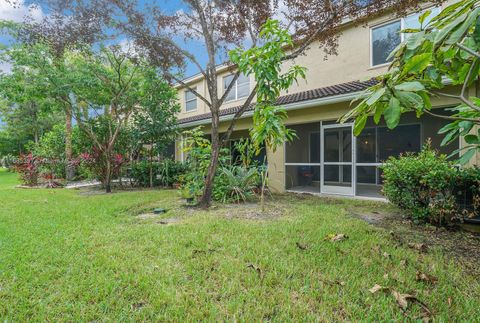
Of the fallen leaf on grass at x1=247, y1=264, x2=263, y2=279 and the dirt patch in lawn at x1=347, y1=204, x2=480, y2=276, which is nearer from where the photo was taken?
the fallen leaf on grass at x1=247, y1=264, x2=263, y2=279

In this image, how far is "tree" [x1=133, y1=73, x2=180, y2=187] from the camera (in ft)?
36.4

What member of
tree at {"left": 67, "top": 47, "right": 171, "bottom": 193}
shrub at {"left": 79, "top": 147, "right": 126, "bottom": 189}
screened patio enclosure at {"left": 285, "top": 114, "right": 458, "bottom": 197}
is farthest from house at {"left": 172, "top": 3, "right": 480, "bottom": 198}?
shrub at {"left": 79, "top": 147, "right": 126, "bottom": 189}

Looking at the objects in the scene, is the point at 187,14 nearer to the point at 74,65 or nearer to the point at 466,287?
the point at 74,65

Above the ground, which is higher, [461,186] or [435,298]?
[461,186]

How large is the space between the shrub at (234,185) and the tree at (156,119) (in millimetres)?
5106

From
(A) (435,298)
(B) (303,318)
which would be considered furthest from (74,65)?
(A) (435,298)

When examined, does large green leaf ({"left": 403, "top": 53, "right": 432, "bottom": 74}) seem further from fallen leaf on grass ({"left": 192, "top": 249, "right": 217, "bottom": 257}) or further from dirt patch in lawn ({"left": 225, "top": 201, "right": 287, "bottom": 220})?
dirt patch in lawn ({"left": 225, "top": 201, "right": 287, "bottom": 220})

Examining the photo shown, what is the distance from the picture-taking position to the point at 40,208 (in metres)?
6.59

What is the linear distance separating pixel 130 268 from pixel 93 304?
2.12ft

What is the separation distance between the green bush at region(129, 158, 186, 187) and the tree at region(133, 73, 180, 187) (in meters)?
0.32

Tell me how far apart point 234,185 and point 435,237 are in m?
4.59

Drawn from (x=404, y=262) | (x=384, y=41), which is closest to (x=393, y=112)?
(x=404, y=262)

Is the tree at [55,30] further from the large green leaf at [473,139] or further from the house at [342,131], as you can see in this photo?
the large green leaf at [473,139]

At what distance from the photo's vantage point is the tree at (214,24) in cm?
646
